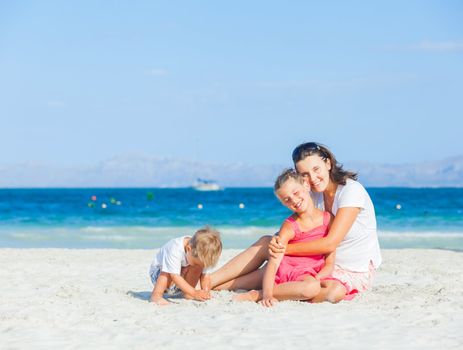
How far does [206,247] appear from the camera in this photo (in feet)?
20.2

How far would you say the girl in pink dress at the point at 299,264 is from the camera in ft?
20.5

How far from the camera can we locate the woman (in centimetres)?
630

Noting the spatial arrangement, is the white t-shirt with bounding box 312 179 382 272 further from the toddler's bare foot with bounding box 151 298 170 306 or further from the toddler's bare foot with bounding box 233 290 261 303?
the toddler's bare foot with bounding box 151 298 170 306

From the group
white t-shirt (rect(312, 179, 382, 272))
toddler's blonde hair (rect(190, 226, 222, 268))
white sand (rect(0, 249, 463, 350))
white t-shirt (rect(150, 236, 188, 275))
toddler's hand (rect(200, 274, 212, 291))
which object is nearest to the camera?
white sand (rect(0, 249, 463, 350))

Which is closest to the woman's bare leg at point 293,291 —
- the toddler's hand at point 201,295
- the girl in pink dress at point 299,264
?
the girl in pink dress at point 299,264

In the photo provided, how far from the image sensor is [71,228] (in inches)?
1053

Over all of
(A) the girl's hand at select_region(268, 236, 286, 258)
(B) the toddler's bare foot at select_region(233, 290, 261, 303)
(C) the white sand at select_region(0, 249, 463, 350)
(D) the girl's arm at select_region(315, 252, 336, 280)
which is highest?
(A) the girl's hand at select_region(268, 236, 286, 258)

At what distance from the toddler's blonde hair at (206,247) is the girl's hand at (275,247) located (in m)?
0.43

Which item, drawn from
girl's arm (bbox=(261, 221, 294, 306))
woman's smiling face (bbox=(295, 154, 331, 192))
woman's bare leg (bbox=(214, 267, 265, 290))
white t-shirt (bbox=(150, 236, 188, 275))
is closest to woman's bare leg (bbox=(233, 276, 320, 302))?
girl's arm (bbox=(261, 221, 294, 306))

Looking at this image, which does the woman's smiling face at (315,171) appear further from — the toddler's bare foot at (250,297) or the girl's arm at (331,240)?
the toddler's bare foot at (250,297)

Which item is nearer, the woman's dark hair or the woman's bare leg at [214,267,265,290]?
the woman's dark hair

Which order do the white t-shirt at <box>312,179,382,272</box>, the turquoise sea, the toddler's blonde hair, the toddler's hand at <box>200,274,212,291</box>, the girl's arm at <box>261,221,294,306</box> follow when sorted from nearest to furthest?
the toddler's blonde hair
the girl's arm at <box>261,221,294,306</box>
the white t-shirt at <box>312,179,382,272</box>
the toddler's hand at <box>200,274,212,291</box>
the turquoise sea

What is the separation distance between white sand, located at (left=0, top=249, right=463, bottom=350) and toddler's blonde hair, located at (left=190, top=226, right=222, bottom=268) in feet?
1.38

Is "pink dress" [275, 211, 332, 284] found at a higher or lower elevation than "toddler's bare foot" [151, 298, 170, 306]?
higher
